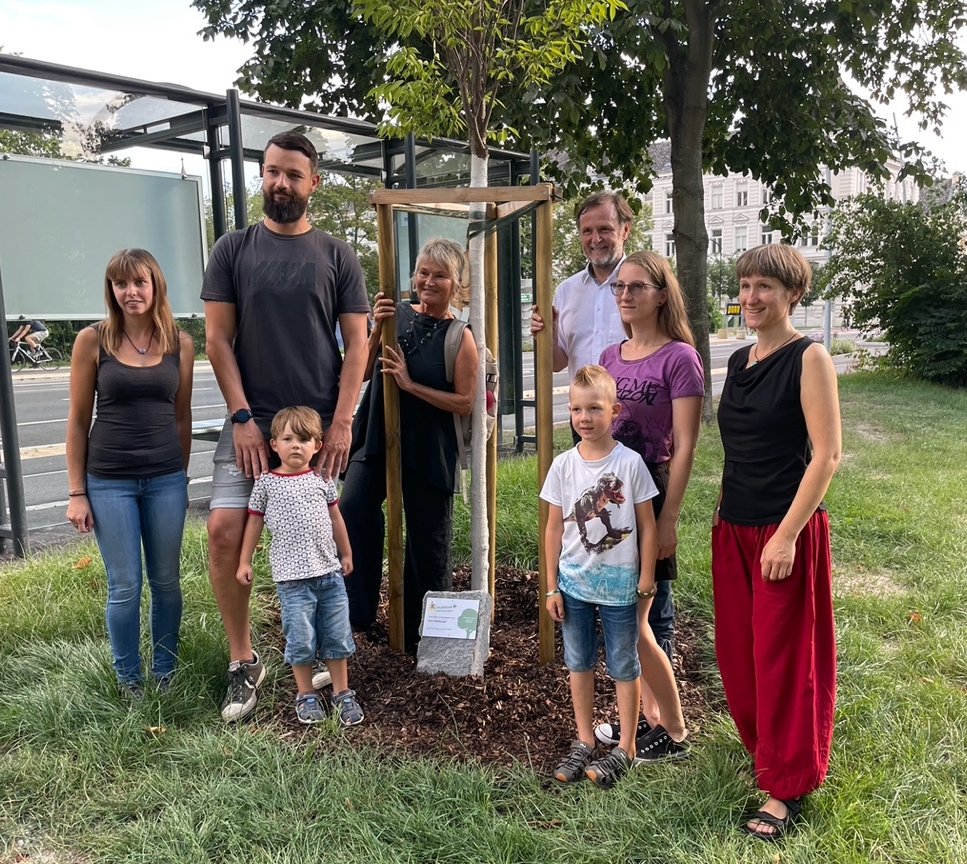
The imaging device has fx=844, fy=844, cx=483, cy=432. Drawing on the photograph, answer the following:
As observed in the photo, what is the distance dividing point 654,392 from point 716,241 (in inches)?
3203

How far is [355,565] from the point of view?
4125 mm

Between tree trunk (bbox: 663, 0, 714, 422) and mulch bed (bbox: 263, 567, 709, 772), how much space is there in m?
6.69

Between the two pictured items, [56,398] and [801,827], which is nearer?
[801,827]

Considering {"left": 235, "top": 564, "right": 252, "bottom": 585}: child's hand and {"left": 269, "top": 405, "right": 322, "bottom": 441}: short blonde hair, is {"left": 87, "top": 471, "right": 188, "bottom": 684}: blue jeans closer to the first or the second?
{"left": 235, "top": 564, "right": 252, "bottom": 585}: child's hand

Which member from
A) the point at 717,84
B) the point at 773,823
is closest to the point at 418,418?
the point at 773,823

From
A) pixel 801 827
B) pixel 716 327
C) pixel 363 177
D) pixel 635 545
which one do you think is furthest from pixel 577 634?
pixel 716 327

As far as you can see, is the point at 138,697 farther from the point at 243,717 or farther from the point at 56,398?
the point at 56,398

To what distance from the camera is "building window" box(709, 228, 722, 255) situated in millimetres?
76812

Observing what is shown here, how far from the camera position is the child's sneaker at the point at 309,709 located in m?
3.32

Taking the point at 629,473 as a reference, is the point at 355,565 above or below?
below

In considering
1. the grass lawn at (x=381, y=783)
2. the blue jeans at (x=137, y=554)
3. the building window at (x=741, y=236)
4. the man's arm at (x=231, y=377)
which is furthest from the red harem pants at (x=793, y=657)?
the building window at (x=741, y=236)

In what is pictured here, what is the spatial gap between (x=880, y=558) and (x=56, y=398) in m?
16.9

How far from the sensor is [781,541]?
255 cm

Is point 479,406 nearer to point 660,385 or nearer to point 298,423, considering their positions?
point 298,423
